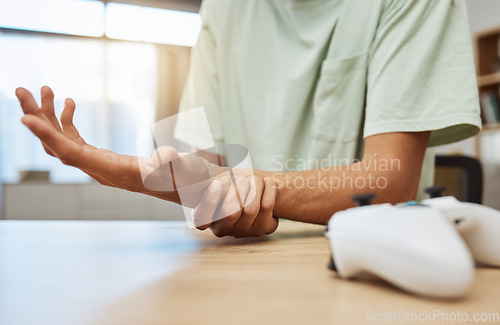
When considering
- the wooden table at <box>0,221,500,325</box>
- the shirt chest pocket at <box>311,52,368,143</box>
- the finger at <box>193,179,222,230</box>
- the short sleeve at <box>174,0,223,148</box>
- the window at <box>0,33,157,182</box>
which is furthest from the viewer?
the window at <box>0,33,157,182</box>

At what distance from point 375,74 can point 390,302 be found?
0.59m

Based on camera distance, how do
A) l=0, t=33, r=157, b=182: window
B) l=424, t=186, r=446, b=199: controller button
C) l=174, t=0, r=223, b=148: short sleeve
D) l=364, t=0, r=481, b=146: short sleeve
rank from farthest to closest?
l=0, t=33, r=157, b=182: window → l=174, t=0, r=223, b=148: short sleeve → l=364, t=0, r=481, b=146: short sleeve → l=424, t=186, r=446, b=199: controller button

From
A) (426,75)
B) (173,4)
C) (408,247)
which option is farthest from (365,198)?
(173,4)

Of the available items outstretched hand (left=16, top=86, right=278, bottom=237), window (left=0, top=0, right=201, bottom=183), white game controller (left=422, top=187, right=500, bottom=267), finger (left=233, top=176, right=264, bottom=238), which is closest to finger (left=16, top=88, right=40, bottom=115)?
outstretched hand (left=16, top=86, right=278, bottom=237)

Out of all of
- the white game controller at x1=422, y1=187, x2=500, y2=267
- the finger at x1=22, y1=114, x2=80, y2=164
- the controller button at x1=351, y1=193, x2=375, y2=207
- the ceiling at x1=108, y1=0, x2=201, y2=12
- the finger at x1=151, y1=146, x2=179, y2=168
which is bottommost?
the white game controller at x1=422, y1=187, x2=500, y2=267

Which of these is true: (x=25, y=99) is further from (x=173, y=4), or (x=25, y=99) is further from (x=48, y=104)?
(x=173, y=4)

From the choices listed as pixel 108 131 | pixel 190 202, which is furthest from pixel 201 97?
pixel 108 131

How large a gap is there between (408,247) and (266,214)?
28 centimetres

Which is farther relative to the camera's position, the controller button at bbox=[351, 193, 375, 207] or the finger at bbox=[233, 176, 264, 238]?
the finger at bbox=[233, 176, 264, 238]

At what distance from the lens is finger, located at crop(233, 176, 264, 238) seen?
47 cm

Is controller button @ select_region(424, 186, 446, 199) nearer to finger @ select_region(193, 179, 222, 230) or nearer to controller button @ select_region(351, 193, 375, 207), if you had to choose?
controller button @ select_region(351, 193, 375, 207)

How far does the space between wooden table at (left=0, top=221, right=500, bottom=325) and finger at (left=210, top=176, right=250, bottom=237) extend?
49mm

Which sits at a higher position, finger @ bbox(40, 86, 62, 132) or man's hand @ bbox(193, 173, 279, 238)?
finger @ bbox(40, 86, 62, 132)

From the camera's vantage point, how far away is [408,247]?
8.6 inches
